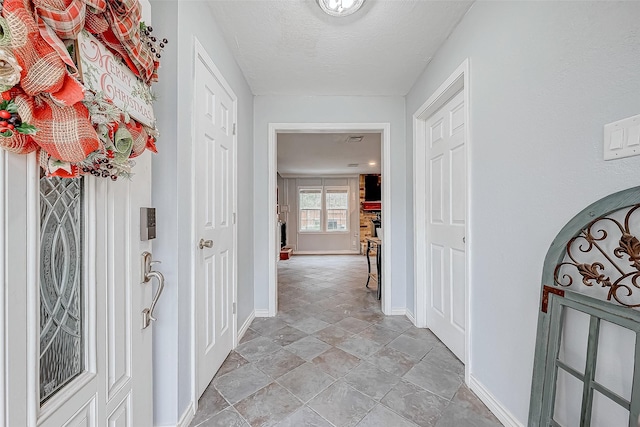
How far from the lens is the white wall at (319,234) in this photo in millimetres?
8234

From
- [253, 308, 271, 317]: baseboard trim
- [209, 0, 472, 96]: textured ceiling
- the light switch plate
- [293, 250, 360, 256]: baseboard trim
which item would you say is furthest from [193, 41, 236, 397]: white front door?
[293, 250, 360, 256]: baseboard trim

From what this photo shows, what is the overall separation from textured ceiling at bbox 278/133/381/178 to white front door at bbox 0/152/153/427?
134 inches

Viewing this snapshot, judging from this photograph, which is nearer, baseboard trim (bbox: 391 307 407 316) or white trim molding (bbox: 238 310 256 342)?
white trim molding (bbox: 238 310 256 342)

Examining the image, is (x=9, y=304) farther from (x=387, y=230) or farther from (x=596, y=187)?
(x=387, y=230)

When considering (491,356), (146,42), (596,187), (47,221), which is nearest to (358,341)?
(491,356)

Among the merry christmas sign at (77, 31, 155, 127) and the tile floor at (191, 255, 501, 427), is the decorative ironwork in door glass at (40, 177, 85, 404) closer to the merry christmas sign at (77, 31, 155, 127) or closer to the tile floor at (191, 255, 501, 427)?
the merry christmas sign at (77, 31, 155, 127)

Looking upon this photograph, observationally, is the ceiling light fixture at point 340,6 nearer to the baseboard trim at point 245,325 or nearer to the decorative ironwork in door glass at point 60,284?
the decorative ironwork in door glass at point 60,284

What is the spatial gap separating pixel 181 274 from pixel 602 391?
1.67 metres

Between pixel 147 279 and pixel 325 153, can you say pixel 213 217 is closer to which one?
pixel 147 279

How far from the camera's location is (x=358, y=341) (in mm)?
2291

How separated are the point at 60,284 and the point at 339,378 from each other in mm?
1609

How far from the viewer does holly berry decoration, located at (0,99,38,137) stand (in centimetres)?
48

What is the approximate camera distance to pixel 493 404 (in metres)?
1.47

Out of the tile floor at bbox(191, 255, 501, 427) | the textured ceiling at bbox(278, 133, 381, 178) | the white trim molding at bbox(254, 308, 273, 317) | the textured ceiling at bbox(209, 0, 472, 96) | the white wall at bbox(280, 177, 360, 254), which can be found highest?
the textured ceiling at bbox(209, 0, 472, 96)
